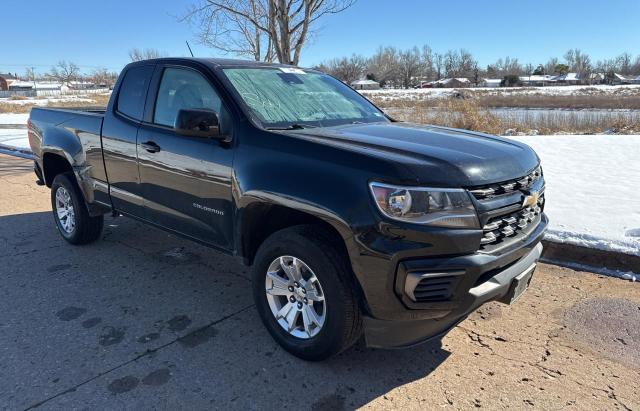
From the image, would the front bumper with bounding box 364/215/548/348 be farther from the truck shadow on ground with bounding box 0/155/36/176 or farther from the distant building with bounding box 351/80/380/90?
the distant building with bounding box 351/80/380/90

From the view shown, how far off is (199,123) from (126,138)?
50.8 inches

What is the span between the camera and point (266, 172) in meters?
2.96

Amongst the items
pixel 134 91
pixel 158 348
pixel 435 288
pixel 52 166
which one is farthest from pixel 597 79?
pixel 158 348

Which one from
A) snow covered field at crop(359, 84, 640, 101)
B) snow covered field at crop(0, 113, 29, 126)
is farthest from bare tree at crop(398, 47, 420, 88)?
snow covered field at crop(0, 113, 29, 126)

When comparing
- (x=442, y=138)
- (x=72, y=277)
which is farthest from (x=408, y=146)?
(x=72, y=277)

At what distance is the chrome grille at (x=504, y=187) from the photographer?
2.56 metres

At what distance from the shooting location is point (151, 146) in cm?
382

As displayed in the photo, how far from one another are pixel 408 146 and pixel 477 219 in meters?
0.63

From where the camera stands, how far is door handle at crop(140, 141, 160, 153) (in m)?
3.77

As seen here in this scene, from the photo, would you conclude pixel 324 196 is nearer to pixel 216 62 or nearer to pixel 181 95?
pixel 216 62

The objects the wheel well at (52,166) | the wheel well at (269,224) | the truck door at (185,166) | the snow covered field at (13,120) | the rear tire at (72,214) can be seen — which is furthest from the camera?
the snow covered field at (13,120)

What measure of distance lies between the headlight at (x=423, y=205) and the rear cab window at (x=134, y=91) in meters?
2.55

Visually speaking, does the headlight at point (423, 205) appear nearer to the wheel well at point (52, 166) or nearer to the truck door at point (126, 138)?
the truck door at point (126, 138)

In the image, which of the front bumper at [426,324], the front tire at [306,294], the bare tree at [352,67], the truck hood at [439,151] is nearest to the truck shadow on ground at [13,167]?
the front tire at [306,294]
